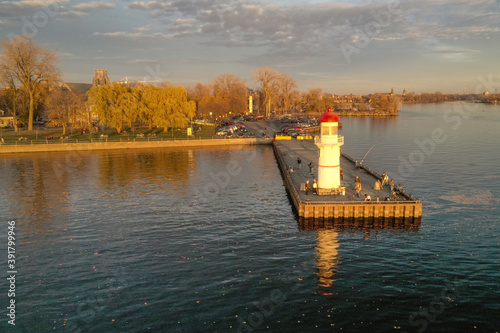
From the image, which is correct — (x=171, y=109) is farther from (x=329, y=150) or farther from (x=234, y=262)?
(x=234, y=262)

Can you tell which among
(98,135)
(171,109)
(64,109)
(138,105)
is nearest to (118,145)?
(98,135)

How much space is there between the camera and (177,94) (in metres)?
97.2

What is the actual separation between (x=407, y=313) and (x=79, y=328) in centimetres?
1665

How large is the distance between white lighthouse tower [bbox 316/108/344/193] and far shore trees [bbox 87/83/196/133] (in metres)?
65.1

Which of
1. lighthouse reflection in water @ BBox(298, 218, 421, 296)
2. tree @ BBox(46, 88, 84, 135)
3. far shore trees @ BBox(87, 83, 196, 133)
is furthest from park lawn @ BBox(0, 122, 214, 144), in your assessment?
lighthouse reflection in water @ BBox(298, 218, 421, 296)

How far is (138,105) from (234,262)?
3075 inches

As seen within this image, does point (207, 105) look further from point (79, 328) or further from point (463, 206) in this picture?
point (79, 328)

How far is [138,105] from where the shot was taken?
95438 mm

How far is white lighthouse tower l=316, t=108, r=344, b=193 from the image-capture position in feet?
116

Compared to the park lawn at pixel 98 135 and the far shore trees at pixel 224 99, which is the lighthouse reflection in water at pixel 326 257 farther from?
the far shore trees at pixel 224 99

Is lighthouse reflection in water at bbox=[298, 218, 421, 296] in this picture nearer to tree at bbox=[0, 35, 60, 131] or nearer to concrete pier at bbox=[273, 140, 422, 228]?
concrete pier at bbox=[273, 140, 422, 228]

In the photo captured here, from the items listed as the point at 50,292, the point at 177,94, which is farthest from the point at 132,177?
the point at 177,94

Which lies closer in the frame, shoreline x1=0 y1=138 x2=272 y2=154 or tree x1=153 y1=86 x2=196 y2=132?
shoreline x1=0 y1=138 x2=272 y2=154

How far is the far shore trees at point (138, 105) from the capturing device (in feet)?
305
